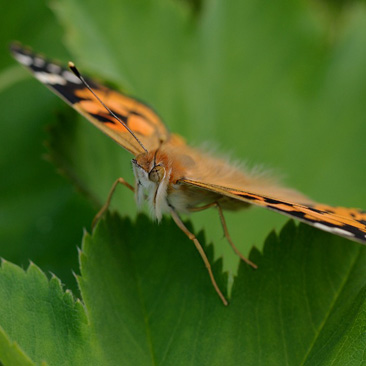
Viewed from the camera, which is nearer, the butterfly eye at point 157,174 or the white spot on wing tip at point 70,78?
the butterfly eye at point 157,174

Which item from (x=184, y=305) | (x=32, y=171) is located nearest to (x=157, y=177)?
(x=184, y=305)

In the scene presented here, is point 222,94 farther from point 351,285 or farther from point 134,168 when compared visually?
point 351,285

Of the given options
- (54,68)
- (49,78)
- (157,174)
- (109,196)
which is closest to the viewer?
(157,174)

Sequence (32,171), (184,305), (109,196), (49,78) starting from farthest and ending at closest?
1. (32,171)
2. (49,78)
3. (109,196)
4. (184,305)

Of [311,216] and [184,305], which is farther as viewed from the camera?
[184,305]

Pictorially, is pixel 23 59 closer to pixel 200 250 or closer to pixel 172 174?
pixel 172 174

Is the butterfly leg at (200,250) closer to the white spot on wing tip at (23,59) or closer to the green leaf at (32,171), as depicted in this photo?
the green leaf at (32,171)

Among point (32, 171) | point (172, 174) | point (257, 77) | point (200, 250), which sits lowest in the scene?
point (32, 171)

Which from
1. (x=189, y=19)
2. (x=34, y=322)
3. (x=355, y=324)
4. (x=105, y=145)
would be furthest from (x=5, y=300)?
(x=189, y=19)

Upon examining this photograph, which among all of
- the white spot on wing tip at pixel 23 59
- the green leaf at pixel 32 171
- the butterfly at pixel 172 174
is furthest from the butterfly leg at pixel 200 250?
the white spot on wing tip at pixel 23 59
